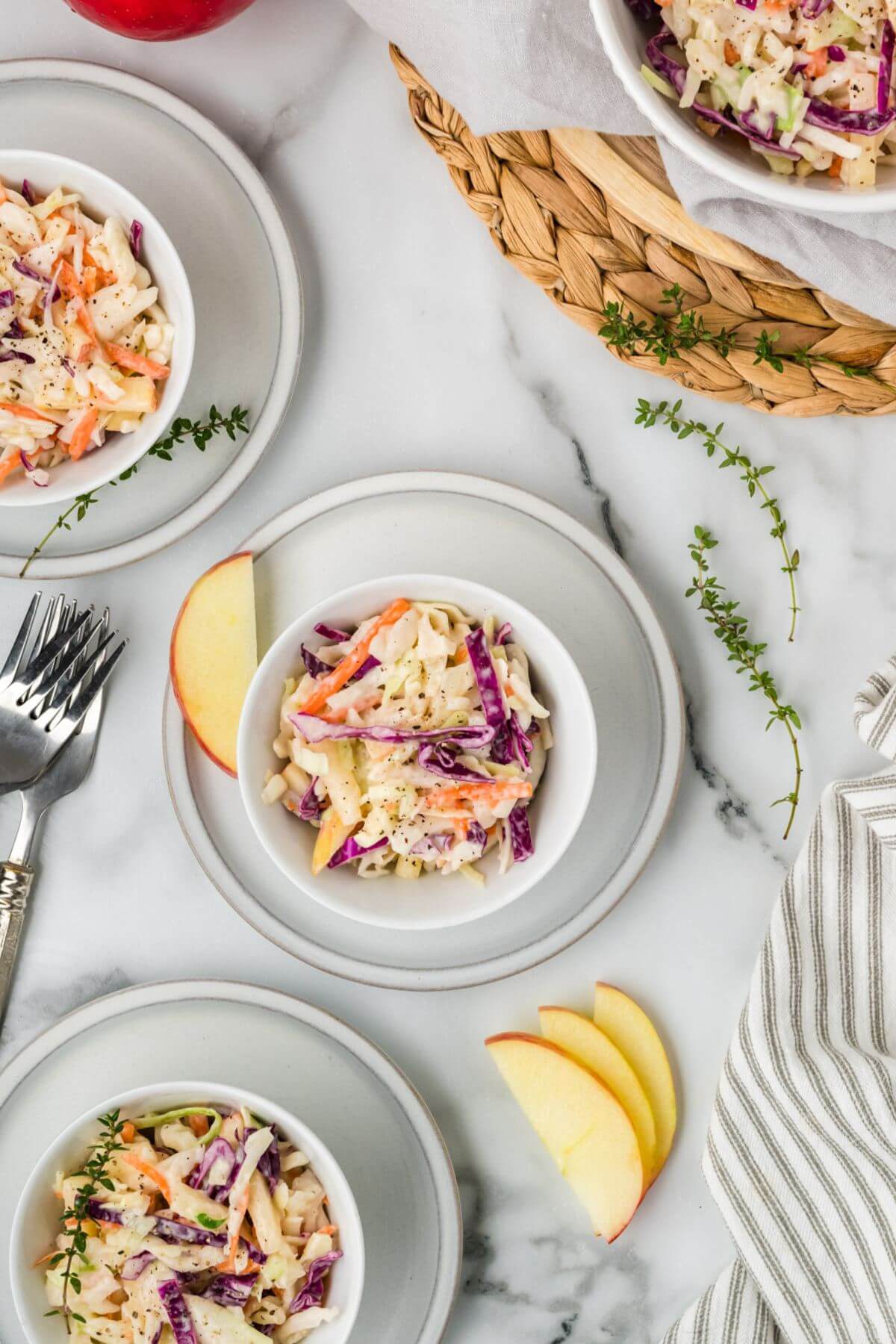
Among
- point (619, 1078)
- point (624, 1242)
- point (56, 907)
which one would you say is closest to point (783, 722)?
point (619, 1078)

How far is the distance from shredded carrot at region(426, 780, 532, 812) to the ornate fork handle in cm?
64

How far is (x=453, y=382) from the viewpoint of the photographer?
1.73 metres

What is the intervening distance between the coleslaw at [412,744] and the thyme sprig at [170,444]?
311mm

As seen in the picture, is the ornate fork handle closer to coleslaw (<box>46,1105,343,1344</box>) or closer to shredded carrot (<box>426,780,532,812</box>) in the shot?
coleslaw (<box>46,1105,343,1344</box>)

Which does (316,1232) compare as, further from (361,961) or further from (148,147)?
(148,147)

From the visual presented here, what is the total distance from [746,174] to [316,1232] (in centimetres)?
135

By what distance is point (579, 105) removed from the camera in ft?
4.31

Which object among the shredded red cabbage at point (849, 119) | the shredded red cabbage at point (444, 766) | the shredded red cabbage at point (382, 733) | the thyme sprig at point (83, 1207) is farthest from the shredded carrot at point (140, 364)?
the thyme sprig at point (83, 1207)

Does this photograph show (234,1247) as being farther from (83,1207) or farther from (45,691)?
(45,691)

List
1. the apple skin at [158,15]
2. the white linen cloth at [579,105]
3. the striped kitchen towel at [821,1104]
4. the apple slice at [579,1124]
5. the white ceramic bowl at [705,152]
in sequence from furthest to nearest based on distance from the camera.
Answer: the apple slice at [579,1124]
the striped kitchen towel at [821,1104]
the apple skin at [158,15]
the white linen cloth at [579,105]
the white ceramic bowl at [705,152]

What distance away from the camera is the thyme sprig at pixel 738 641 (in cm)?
167

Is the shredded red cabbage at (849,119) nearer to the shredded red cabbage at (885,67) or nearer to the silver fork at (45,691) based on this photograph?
the shredded red cabbage at (885,67)

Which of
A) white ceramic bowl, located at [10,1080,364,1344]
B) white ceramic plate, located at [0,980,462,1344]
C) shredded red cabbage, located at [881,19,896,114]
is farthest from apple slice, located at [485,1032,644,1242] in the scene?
shredded red cabbage, located at [881,19,896,114]

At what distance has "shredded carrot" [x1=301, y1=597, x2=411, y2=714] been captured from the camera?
1537 millimetres
